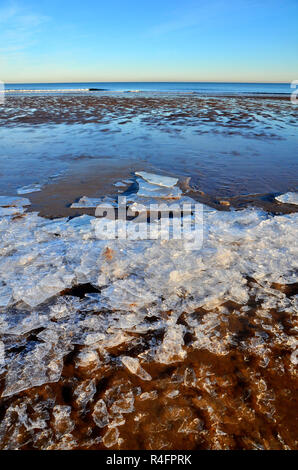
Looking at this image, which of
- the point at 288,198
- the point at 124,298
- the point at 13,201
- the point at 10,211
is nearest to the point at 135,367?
the point at 124,298

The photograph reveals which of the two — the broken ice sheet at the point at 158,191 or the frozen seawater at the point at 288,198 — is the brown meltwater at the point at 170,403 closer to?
the broken ice sheet at the point at 158,191

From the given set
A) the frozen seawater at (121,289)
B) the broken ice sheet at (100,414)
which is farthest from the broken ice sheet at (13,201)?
the broken ice sheet at (100,414)

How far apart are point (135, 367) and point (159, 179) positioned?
11.8 feet

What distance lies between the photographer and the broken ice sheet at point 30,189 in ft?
13.8

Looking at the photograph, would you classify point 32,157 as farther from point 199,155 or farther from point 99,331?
point 99,331

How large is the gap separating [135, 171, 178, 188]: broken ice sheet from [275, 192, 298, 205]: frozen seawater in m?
1.69

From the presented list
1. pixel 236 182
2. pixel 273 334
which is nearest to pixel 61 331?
pixel 273 334

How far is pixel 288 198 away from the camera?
3.97 meters

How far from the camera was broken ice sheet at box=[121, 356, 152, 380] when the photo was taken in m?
1.48

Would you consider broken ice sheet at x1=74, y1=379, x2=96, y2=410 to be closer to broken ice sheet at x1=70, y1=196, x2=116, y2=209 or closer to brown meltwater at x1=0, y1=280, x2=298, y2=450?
brown meltwater at x1=0, y1=280, x2=298, y2=450

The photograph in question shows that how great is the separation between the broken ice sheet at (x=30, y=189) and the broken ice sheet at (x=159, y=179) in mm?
1793

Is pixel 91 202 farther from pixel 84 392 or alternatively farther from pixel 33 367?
pixel 84 392

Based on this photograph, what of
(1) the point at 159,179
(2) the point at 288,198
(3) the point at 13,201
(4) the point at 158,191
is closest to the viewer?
(3) the point at 13,201
